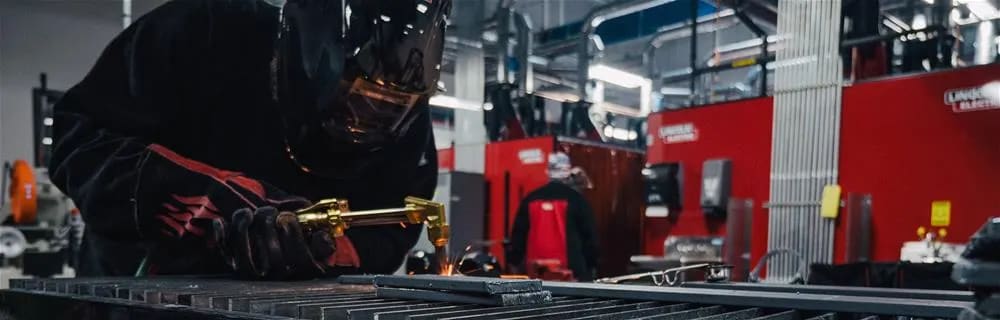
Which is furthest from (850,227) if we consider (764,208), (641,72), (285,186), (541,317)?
(641,72)

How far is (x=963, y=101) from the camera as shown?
379 cm

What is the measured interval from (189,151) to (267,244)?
2.07ft

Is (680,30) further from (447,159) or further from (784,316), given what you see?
(784,316)

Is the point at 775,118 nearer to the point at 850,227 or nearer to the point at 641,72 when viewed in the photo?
the point at 850,227

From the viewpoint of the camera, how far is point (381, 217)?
1417 millimetres

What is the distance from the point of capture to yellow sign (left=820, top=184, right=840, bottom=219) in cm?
417

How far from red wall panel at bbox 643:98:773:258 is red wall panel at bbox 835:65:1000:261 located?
56 centimetres

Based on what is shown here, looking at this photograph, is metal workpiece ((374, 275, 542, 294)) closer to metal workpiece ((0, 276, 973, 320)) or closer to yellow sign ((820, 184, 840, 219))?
metal workpiece ((0, 276, 973, 320))

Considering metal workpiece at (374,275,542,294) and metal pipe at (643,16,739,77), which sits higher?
metal pipe at (643,16,739,77)

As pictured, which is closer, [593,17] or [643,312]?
[643,312]

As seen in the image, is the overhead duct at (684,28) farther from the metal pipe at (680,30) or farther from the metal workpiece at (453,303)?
the metal workpiece at (453,303)

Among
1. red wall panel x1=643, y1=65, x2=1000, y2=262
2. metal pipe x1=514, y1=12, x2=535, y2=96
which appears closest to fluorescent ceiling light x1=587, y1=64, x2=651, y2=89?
metal pipe x1=514, y1=12, x2=535, y2=96

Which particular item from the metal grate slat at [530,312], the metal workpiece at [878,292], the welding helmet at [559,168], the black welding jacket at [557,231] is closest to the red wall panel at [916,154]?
the black welding jacket at [557,231]

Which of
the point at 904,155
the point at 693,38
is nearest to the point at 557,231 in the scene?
the point at 693,38
